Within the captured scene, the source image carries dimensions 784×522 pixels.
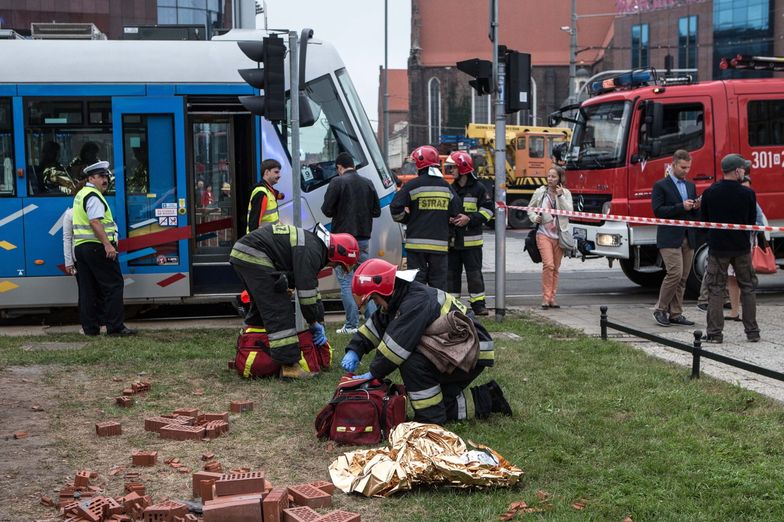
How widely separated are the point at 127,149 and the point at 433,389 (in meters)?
6.81

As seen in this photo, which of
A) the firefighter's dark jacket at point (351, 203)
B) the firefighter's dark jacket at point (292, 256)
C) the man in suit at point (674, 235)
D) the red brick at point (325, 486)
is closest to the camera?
the red brick at point (325, 486)

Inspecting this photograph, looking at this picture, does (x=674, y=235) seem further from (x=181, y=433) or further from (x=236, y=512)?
(x=236, y=512)

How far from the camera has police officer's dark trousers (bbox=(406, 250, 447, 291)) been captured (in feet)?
36.6

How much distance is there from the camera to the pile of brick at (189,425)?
675cm

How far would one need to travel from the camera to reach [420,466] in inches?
218

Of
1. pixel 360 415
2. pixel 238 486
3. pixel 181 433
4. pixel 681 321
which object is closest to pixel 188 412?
pixel 181 433

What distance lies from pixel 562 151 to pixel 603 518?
12080mm

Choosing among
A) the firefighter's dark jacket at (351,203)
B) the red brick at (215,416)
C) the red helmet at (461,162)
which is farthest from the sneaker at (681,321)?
the red brick at (215,416)

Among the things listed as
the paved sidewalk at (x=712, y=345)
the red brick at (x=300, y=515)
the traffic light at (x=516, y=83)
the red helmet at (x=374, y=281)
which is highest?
the traffic light at (x=516, y=83)

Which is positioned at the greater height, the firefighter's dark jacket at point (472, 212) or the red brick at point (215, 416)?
the firefighter's dark jacket at point (472, 212)

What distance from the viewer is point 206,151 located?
41.5ft

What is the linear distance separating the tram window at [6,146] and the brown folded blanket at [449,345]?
740 cm

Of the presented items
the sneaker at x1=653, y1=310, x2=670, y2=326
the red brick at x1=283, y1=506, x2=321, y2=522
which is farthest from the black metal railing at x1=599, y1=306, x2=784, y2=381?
the red brick at x1=283, y1=506, x2=321, y2=522

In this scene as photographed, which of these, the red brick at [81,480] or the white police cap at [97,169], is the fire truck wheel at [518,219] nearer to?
the white police cap at [97,169]
